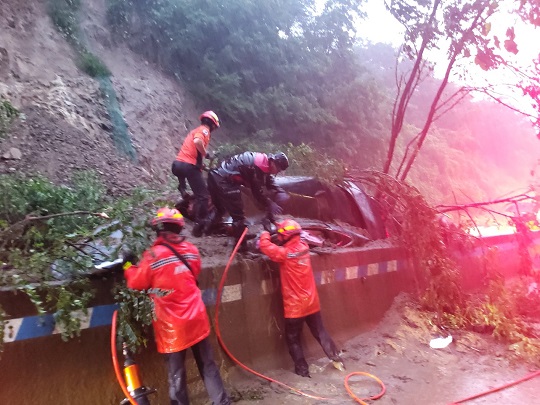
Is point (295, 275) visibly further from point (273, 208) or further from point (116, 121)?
point (116, 121)

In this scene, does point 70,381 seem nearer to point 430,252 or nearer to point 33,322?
point 33,322

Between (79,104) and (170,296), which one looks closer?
(170,296)

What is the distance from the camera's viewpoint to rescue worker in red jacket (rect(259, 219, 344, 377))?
514cm

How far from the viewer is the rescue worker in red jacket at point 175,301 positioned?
3779mm

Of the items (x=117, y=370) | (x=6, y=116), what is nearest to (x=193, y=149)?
(x=117, y=370)

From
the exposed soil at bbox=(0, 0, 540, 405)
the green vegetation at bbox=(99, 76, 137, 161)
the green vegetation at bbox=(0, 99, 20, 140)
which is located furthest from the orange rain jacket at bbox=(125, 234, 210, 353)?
the green vegetation at bbox=(99, 76, 137, 161)

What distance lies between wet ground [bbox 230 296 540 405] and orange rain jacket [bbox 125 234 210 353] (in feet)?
3.66

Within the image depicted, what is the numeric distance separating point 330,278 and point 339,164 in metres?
2.09

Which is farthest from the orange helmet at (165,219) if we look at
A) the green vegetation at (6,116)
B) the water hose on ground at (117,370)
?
the green vegetation at (6,116)

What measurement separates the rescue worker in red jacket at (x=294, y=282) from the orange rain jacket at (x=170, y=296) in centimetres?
139

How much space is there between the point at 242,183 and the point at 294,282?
1.48 m

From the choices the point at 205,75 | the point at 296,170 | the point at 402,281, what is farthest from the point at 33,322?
the point at 205,75

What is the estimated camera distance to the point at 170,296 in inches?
150

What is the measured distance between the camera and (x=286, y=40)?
47.9 feet
